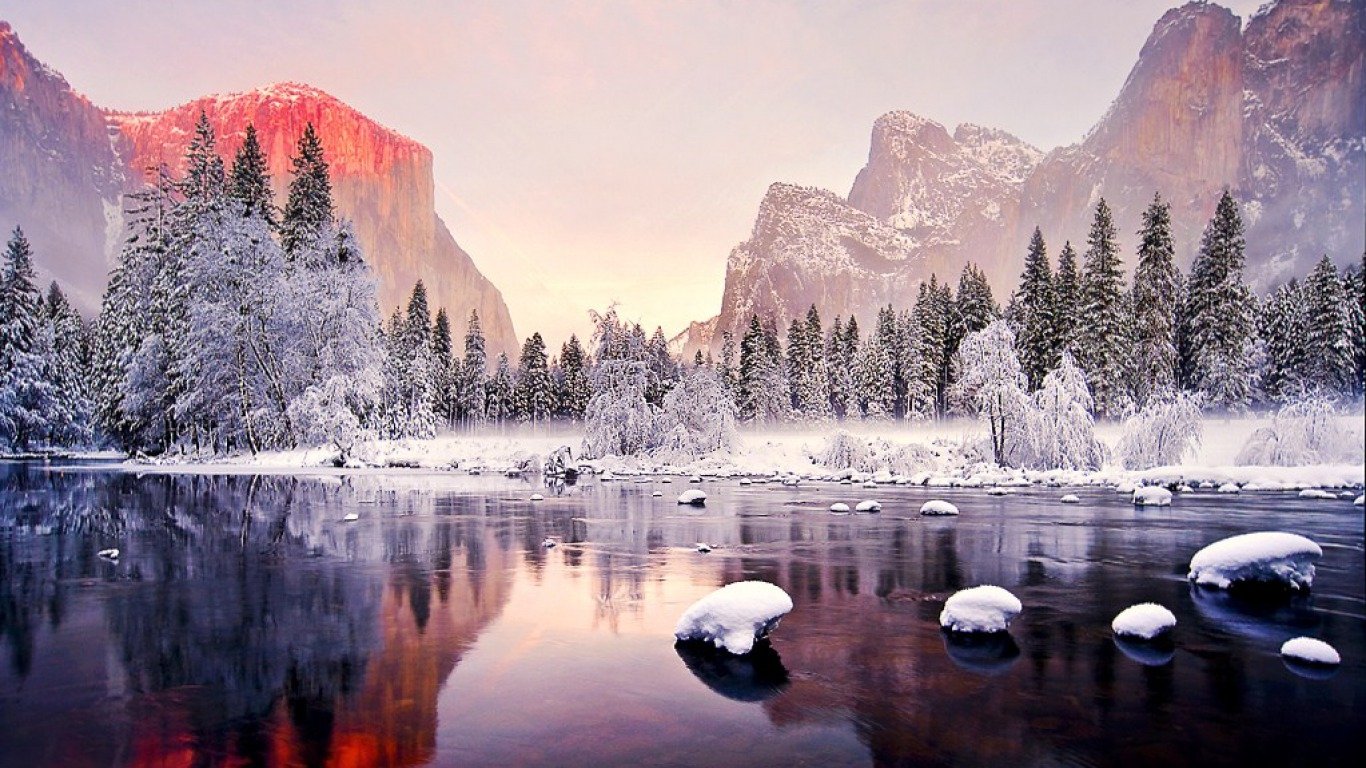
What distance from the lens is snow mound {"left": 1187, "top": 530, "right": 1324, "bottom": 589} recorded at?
10453 mm

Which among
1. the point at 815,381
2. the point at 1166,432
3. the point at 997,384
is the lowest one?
the point at 1166,432

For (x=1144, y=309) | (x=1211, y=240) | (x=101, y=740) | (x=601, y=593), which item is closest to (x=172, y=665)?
(x=101, y=740)

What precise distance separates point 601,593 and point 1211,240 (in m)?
47.2

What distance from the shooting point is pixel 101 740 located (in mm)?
5547

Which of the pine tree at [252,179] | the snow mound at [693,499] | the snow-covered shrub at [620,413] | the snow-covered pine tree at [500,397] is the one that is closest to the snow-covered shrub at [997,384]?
the snow mound at [693,499]

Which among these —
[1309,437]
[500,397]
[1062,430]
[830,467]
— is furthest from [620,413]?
[500,397]

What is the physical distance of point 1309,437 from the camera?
32.8 feet

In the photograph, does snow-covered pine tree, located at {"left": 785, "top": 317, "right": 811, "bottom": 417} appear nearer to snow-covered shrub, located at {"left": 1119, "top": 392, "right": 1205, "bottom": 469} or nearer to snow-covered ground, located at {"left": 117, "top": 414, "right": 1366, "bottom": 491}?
snow-covered ground, located at {"left": 117, "top": 414, "right": 1366, "bottom": 491}

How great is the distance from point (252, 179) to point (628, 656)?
56713mm

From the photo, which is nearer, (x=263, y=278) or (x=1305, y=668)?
(x=1305, y=668)

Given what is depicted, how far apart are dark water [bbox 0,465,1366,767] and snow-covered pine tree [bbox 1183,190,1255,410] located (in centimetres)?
2195

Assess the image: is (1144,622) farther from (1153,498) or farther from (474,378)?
(474,378)

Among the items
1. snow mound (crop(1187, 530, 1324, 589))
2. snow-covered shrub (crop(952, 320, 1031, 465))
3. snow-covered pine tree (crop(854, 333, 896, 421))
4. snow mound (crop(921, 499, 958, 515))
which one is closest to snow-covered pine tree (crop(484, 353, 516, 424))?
snow-covered pine tree (crop(854, 333, 896, 421))

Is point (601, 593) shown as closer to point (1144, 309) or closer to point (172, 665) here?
point (172, 665)
